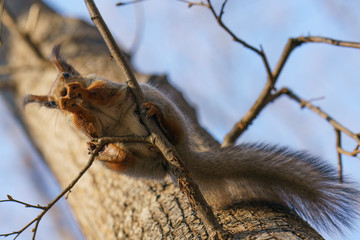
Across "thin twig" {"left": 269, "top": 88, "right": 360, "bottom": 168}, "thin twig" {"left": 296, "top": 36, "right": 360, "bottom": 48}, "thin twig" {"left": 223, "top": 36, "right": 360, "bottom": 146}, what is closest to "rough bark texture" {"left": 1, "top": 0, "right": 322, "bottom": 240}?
"thin twig" {"left": 223, "top": 36, "right": 360, "bottom": 146}

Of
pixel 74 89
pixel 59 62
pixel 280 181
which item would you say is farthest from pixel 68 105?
pixel 280 181

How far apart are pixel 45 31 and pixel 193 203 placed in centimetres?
434

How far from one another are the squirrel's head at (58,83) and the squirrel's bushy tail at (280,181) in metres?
1.08

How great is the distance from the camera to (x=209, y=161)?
9.53ft

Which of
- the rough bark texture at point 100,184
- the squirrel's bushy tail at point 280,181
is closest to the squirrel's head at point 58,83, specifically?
the rough bark texture at point 100,184

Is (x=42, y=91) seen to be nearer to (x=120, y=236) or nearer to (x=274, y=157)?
(x=120, y=236)

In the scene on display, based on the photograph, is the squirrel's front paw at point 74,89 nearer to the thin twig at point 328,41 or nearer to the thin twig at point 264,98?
the thin twig at point 264,98

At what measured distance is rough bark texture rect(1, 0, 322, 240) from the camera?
249 centimetres

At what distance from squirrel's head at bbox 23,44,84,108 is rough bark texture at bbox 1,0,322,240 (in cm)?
63

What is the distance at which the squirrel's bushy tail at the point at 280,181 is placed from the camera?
2611 mm

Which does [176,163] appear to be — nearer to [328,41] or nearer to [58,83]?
[328,41]

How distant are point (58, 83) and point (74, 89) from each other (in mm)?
285

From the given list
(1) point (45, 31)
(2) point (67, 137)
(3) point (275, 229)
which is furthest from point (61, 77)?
(1) point (45, 31)

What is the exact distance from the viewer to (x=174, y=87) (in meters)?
4.39
